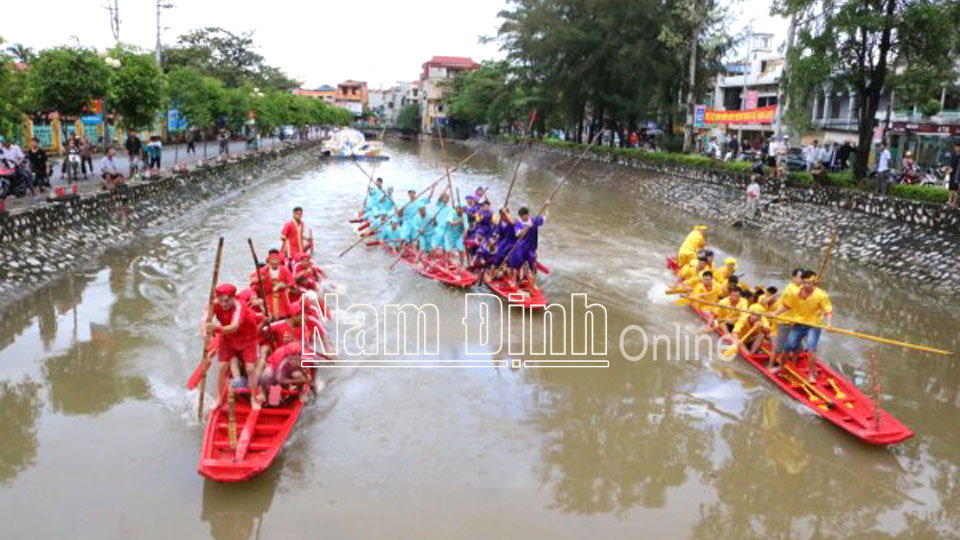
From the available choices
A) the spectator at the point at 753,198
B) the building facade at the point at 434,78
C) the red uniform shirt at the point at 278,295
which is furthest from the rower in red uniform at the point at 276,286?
the building facade at the point at 434,78

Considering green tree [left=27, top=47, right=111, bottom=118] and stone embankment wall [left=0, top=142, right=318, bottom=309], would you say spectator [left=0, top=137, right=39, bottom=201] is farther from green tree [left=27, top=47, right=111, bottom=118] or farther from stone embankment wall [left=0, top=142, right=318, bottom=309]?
green tree [left=27, top=47, right=111, bottom=118]

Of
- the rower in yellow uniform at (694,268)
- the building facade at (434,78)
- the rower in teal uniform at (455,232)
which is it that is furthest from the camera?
the building facade at (434,78)

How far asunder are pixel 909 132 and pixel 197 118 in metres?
29.0

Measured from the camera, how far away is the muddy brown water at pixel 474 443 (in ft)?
20.1

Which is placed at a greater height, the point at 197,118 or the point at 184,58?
the point at 184,58

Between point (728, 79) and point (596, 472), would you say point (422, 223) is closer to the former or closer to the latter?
point (596, 472)

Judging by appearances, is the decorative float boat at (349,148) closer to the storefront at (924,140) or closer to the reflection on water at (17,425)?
the storefront at (924,140)

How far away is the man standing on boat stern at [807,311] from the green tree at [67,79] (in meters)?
15.8

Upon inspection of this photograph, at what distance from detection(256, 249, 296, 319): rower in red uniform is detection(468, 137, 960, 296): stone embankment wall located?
40.3 ft

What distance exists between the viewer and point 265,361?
23.7ft

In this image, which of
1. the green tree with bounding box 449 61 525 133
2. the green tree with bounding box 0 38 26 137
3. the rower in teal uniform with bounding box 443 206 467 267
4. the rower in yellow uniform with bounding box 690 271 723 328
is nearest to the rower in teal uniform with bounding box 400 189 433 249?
the rower in teal uniform with bounding box 443 206 467 267

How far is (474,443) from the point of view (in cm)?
739

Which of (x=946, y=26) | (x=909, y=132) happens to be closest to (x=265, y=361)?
(x=946, y=26)

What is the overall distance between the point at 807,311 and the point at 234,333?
6721 millimetres
